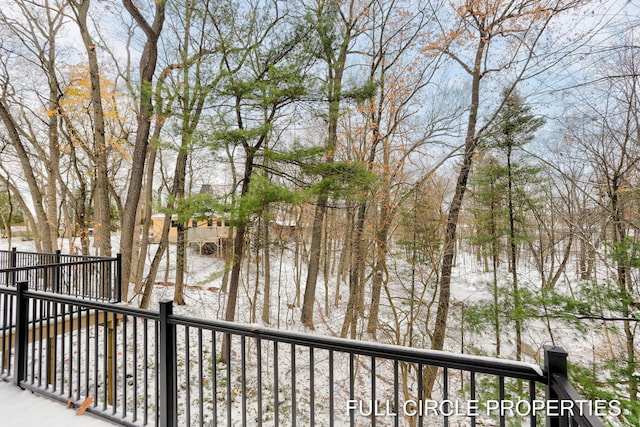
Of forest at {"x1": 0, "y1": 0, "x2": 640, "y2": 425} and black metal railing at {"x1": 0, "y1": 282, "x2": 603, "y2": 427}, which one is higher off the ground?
forest at {"x1": 0, "y1": 0, "x2": 640, "y2": 425}

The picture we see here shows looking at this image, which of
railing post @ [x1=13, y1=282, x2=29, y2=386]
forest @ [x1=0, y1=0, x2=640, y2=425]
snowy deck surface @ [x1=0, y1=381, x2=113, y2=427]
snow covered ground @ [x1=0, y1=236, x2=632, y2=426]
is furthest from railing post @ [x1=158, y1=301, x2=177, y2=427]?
snow covered ground @ [x1=0, y1=236, x2=632, y2=426]

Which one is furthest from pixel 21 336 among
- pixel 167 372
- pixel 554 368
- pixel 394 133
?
pixel 394 133

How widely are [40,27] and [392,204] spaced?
41.2 ft

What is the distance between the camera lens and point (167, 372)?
2.06 meters

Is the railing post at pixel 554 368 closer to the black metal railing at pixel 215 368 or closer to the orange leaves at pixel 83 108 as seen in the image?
the black metal railing at pixel 215 368

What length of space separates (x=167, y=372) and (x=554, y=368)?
2.29m

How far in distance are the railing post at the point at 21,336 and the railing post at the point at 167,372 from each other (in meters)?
1.78

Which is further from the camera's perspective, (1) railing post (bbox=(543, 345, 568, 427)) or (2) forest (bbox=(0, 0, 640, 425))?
(2) forest (bbox=(0, 0, 640, 425))

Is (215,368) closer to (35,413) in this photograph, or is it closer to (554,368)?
(35,413)

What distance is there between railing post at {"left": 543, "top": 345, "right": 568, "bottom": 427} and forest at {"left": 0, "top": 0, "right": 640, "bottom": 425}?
387 centimetres

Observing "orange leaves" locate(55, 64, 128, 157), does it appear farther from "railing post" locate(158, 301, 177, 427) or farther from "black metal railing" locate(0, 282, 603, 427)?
"railing post" locate(158, 301, 177, 427)

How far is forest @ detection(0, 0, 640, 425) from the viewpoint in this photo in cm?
609

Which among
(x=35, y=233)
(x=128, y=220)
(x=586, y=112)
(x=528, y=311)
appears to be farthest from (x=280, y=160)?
(x=35, y=233)

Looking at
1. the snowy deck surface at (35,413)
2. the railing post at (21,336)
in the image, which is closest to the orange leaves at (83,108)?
the railing post at (21,336)
